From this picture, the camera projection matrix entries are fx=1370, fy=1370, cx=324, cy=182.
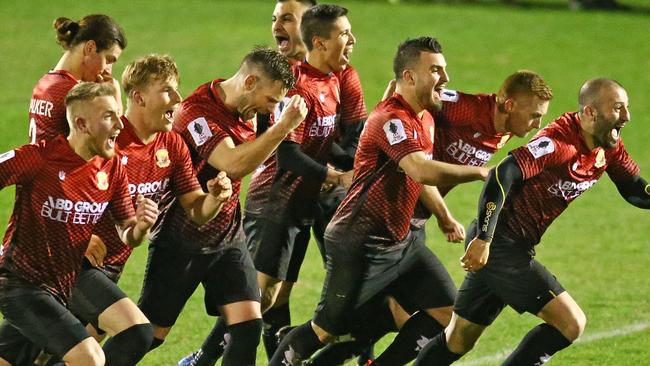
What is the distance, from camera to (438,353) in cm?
862

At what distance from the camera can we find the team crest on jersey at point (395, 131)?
8.16 meters

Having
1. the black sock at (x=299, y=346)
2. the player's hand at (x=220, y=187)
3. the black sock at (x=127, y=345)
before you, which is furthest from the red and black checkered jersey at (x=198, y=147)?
the black sock at (x=127, y=345)

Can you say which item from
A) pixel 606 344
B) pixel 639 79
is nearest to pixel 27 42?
pixel 639 79

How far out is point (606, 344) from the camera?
10258mm

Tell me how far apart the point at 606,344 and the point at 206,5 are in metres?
18.7

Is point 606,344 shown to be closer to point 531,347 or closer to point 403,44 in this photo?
point 531,347

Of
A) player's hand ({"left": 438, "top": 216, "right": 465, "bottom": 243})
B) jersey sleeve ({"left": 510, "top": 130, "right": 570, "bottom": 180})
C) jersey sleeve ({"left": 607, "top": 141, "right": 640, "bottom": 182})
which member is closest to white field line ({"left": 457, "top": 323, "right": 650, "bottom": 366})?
player's hand ({"left": 438, "top": 216, "right": 465, "bottom": 243})

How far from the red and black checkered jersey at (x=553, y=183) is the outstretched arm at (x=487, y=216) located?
1.28 ft

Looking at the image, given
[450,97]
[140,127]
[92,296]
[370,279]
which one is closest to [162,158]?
[140,127]

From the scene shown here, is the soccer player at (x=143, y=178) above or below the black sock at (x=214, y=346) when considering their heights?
above

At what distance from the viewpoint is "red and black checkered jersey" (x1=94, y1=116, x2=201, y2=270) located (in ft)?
26.4

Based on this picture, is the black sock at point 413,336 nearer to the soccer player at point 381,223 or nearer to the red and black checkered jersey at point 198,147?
the soccer player at point 381,223

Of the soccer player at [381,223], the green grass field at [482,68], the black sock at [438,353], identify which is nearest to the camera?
the soccer player at [381,223]

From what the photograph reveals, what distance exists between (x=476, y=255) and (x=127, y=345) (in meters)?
2.07
